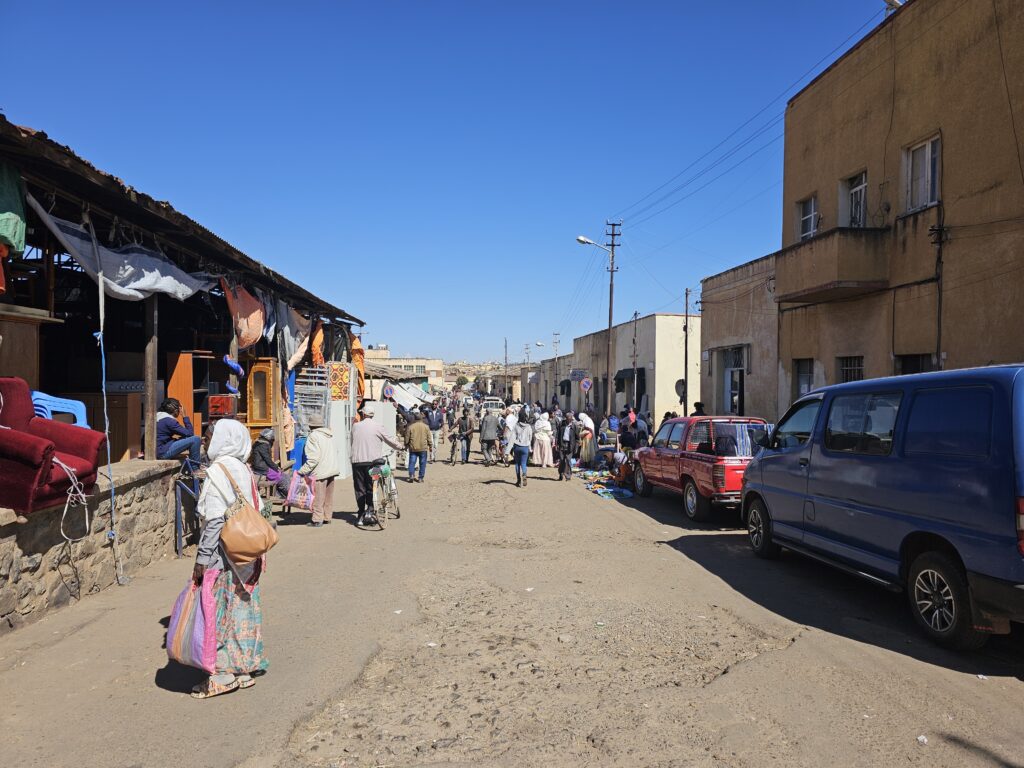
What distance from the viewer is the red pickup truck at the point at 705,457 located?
34.3 ft

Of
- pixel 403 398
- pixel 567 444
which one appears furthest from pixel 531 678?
pixel 403 398

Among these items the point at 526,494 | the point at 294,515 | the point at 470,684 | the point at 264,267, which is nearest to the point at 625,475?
the point at 526,494

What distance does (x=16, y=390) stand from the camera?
227 inches

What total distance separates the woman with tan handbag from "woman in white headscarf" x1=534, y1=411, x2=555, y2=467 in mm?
15455

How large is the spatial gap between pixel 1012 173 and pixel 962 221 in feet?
3.66

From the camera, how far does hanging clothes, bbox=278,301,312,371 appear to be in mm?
14758

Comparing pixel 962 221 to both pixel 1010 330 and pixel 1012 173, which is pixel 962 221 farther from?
pixel 1010 330

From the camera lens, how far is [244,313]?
12102 millimetres

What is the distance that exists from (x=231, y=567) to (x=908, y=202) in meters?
13.4

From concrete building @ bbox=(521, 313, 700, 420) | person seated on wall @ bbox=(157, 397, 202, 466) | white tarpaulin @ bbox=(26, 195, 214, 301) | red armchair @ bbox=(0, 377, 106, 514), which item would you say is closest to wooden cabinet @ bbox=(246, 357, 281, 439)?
white tarpaulin @ bbox=(26, 195, 214, 301)

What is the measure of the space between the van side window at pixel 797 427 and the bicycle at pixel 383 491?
221 inches

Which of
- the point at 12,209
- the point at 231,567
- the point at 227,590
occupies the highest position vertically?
the point at 12,209

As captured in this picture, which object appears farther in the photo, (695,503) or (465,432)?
(465,432)

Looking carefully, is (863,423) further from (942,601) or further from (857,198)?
(857,198)
